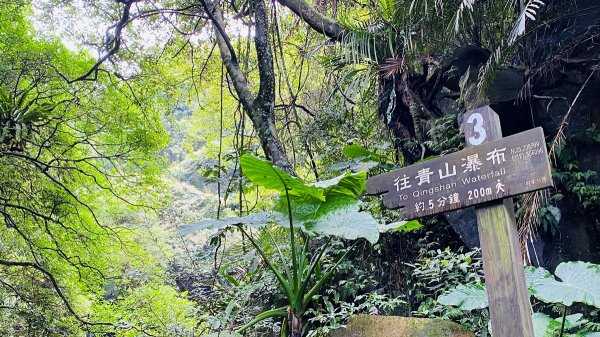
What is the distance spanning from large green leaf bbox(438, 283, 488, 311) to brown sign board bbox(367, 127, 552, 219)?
61 centimetres

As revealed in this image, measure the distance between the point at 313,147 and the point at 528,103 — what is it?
2.28m

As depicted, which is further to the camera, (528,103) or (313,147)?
(313,147)

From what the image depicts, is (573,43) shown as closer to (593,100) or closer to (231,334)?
(593,100)

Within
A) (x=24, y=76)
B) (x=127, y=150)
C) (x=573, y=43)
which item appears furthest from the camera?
(x=127, y=150)

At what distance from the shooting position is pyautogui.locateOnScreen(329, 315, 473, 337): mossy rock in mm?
2561

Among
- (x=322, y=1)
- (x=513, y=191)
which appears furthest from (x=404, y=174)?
(x=322, y=1)

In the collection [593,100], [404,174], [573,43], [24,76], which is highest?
[24,76]

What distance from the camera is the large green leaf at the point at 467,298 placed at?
7.69ft

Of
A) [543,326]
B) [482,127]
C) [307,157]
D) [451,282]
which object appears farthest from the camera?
[307,157]

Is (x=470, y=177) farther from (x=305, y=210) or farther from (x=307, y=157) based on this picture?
(x=307, y=157)

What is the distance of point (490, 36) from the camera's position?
3.94m

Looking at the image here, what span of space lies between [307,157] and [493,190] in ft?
11.9

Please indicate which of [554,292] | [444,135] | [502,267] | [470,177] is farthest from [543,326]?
[444,135]

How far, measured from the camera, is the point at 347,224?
2.56m
